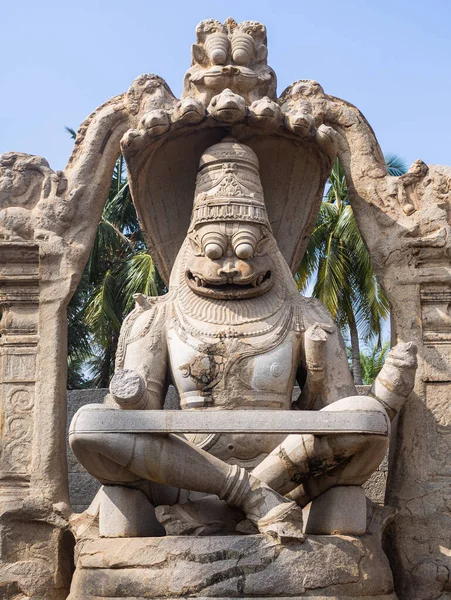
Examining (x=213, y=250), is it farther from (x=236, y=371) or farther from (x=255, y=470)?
(x=255, y=470)

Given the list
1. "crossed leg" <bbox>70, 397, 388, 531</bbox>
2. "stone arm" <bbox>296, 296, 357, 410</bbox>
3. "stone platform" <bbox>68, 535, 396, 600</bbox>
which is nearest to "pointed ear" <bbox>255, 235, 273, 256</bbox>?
"stone arm" <bbox>296, 296, 357, 410</bbox>

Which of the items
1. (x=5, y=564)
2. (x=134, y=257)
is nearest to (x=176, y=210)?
(x=5, y=564)

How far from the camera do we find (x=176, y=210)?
698cm

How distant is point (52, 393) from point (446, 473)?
8.71ft

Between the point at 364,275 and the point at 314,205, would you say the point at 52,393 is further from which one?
the point at 364,275

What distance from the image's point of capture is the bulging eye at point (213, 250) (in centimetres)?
610

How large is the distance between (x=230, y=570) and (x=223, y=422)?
0.78m

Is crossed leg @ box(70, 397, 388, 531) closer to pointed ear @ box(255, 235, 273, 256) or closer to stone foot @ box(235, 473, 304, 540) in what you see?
stone foot @ box(235, 473, 304, 540)

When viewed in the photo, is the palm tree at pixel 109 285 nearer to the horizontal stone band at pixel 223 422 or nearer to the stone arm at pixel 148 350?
the stone arm at pixel 148 350

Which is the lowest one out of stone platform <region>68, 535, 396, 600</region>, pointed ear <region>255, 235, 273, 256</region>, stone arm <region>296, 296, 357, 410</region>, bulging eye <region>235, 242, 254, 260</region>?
stone platform <region>68, 535, 396, 600</region>

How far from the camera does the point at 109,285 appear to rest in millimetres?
15586

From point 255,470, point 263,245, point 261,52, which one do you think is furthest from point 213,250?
point 261,52

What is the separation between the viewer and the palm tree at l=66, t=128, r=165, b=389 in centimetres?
1506

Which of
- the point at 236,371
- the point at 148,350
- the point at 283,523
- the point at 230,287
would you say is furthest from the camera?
the point at 230,287
